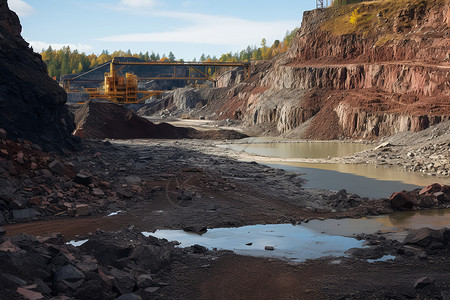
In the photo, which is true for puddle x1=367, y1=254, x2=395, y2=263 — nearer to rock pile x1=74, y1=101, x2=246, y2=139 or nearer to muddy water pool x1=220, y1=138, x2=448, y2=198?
muddy water pool x1=220, y1=138, x2=448, y2=198

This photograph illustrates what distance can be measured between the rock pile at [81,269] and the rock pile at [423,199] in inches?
405

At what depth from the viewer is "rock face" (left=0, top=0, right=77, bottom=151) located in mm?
20578

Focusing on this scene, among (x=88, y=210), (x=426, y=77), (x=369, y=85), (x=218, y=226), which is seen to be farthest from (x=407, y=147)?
(x=88, y=210)

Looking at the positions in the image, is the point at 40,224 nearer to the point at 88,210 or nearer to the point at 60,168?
the point at 88,210

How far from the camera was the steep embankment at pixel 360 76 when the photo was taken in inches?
1806

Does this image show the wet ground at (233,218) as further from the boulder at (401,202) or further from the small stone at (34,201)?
the small stone at (34,201)

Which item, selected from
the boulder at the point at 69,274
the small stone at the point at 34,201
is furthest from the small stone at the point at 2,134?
the boulder at the point at 69,274

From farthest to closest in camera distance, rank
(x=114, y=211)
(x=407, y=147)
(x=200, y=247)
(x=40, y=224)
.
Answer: (x=407, y=147) → (x=114, y=211) → (x=40, y=224) → (x=200, y=247)

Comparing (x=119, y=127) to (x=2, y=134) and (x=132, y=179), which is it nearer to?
(x=132, y=179)

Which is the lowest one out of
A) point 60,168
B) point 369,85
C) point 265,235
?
point 265,235

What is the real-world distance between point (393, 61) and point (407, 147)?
70.7ft

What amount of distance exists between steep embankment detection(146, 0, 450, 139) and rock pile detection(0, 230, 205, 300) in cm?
3619

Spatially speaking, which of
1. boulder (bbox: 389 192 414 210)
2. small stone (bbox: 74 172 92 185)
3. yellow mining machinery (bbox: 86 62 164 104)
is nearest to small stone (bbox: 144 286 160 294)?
small stone (bbox: 74 172 92 185)

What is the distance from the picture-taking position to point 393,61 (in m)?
54.4
